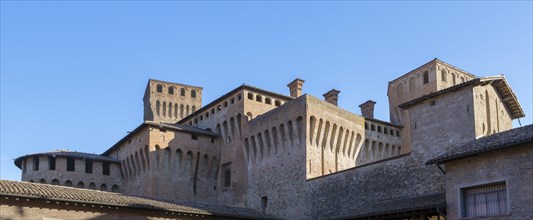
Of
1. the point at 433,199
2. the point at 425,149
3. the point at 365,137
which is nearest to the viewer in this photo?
the point at 433,199

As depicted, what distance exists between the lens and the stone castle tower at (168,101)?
6188cm

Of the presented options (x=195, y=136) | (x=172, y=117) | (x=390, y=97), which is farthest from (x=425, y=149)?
(x=172, y=117)

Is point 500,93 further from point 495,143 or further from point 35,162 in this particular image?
point 35,162

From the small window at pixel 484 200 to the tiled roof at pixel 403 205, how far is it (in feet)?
3.95

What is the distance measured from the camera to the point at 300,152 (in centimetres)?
3506

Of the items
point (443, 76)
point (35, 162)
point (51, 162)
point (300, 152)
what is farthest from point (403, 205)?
point (35, 162)

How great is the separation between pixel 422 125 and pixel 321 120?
9513 millimetres

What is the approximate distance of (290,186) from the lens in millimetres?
34906

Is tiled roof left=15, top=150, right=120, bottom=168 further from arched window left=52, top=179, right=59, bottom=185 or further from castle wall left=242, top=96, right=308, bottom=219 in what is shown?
castle wall left=242, top=96, right=308, bottom=219

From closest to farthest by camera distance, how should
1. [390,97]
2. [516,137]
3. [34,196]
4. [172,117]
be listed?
[516,137]
[34,196]
[390,97]
[172,117]

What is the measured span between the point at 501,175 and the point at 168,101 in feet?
153

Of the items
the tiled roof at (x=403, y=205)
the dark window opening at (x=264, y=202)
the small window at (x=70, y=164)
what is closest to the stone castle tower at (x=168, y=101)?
the small window at (x=70, y=164)

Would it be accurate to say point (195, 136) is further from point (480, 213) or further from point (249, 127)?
point (480, 213)

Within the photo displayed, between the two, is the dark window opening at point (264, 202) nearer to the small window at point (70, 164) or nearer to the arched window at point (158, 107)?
the small window at point (70, 164)
